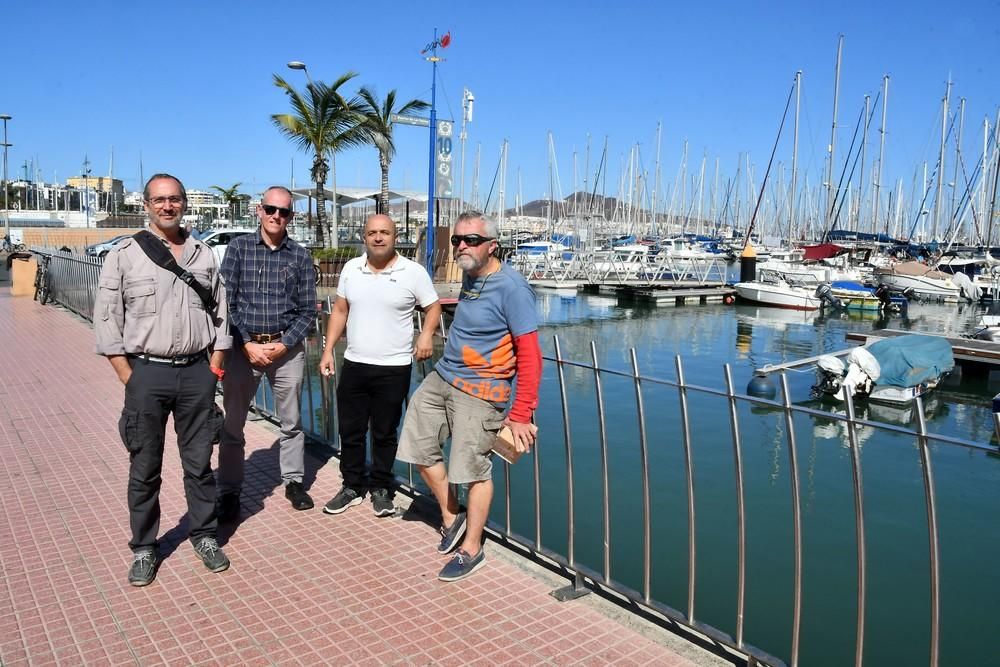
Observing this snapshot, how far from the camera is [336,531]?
448 cm

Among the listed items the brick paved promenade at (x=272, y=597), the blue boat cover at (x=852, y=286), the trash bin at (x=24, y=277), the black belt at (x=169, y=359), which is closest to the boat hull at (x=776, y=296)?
the blue boat cover at (x=852, y=286)

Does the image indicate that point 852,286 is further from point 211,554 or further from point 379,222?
point 211,554

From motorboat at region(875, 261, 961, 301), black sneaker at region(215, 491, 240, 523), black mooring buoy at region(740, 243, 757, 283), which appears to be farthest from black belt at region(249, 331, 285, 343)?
motorboat at region(875, 261, 961, 301)

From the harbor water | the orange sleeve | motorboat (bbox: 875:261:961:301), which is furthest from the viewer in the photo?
motorboat (bbox: 875:261:961:301)

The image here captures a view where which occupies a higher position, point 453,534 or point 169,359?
point 169,359

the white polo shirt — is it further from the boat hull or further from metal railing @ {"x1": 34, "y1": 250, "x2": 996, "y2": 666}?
the boat hull

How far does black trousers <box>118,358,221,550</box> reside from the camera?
12.1 feet

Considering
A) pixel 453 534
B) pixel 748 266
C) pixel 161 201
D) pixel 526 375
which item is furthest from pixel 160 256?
pixel 748 266

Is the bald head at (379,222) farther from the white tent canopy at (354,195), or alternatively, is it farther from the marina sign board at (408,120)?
the white tent canopy at (354,195)

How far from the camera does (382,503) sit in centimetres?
468

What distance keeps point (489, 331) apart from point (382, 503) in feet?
5.21

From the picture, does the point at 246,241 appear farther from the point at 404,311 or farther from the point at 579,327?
the point at 579,327

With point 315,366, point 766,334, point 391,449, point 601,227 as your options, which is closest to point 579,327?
point 766,334

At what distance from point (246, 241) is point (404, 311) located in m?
1.00
